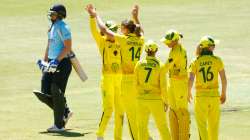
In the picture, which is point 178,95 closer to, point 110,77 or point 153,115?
point 153,115

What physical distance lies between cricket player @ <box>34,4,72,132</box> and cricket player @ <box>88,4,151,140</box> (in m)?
2.02

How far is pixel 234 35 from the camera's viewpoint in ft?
109

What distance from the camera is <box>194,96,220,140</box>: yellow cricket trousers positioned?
15.0 m

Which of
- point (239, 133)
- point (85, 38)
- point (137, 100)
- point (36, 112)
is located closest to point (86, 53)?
point (85, 38)

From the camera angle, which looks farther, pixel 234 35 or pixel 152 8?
pixel 152 8

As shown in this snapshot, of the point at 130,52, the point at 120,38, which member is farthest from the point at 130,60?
the point at 120,38

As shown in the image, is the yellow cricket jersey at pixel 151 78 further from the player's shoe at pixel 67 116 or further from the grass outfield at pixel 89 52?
the player's shoe at pixel 67 116

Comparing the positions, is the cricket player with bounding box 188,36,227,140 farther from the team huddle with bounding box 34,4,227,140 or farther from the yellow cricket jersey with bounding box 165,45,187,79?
the yellow cricket jersey with bounding box 165,45,187,79

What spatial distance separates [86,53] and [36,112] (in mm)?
9630

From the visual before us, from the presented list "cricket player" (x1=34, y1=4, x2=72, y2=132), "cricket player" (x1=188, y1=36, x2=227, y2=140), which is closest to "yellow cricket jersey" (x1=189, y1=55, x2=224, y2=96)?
"cricket player" (x1=188, y1=36, x2=227, y2=140)

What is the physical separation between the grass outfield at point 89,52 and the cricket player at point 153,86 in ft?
8.49

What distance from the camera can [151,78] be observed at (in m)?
14.8

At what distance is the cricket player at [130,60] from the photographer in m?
15.7

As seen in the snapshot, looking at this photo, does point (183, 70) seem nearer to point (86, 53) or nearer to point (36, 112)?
point (36, 112)
